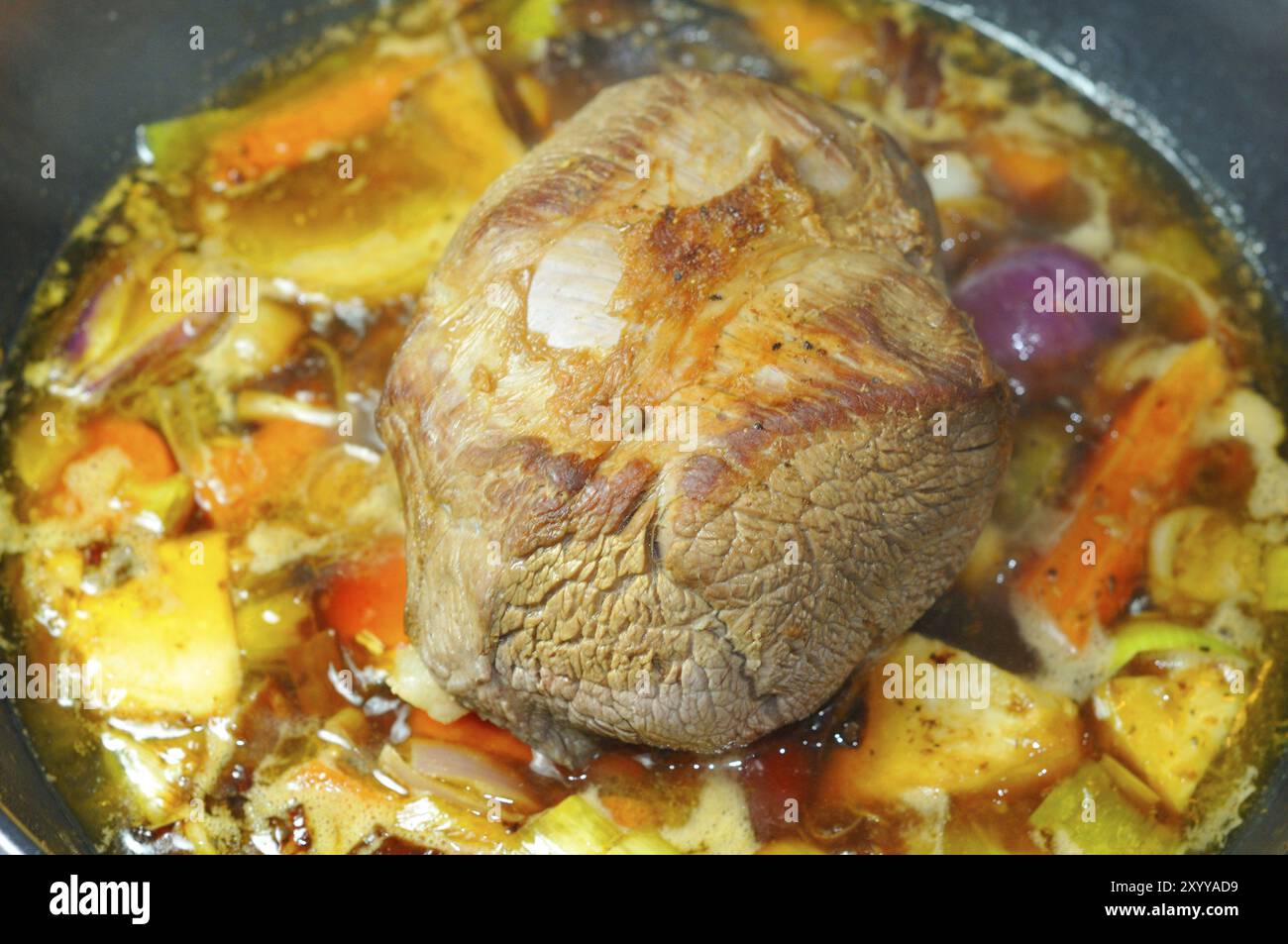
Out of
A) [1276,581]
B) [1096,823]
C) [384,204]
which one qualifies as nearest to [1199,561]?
[1276,581]

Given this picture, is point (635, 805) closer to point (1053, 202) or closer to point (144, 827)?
point (144, 827)

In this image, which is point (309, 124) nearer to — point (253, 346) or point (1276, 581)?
point (253, 346)

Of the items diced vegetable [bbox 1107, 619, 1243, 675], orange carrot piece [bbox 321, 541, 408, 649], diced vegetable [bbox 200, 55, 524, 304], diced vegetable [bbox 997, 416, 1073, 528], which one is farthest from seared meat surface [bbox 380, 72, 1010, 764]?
diced vegetable [bbox 200, 55, 524, 304]

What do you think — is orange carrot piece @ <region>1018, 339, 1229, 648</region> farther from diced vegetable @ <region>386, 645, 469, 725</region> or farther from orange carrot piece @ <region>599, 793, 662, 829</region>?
diced vegetable @ <region>386, 645, 469, 725</region>

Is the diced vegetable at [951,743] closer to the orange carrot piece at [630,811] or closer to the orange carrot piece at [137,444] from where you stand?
the orange carrot piece at [630,811]

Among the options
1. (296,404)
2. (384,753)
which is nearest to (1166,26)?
(296,404)
